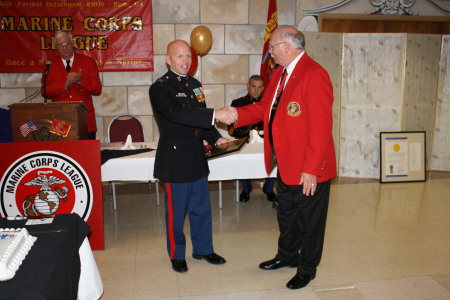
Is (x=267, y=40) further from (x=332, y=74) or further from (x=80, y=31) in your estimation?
(x=80, y=31)

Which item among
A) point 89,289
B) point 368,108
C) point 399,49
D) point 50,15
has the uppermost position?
point 50,15

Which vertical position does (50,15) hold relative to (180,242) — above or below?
above

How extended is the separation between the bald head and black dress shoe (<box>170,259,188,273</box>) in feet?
4.28

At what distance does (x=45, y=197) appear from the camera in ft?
9.79

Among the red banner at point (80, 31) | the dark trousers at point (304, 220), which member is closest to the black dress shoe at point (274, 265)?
the dark trousers at point (304, 220)

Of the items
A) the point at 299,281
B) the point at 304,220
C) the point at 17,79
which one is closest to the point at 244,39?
the point at 17,79

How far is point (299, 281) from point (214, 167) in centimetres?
121

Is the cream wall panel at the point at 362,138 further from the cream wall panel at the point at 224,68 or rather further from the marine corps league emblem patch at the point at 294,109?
the marine corps league emblem patch at the point at 294,109

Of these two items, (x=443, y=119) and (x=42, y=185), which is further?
(x=443, y=119)

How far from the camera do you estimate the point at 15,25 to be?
4.77 meters

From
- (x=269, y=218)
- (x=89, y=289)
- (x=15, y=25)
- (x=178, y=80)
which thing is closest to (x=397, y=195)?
(x=269, y=218)

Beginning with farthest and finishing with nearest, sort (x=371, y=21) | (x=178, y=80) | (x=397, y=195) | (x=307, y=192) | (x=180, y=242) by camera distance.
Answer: (x=371, y=21)
(x=397, y=195)
(x=180, y=242)
(x=178, y=80)
(x=307, y=192)

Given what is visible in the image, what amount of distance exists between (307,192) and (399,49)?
3.70 meters

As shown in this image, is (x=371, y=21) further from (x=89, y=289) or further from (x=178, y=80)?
(x=89, y=289)
